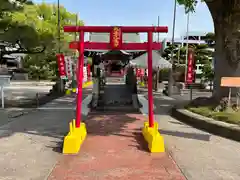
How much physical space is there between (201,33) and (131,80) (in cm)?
6207

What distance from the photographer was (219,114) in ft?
30.4

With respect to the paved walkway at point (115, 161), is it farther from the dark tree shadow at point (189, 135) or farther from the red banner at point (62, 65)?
the red banner at point (62, 65)

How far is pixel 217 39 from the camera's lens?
10859mm

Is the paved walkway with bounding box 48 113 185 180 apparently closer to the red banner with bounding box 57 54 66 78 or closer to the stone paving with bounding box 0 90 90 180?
the stone paving with bounding box 0 90 90 180

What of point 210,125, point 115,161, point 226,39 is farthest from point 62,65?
point 115,161

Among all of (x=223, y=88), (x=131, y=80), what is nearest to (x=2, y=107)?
(x=131, y=80)

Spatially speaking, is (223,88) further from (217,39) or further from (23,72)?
(23,72)

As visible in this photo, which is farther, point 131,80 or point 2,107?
point 131,80

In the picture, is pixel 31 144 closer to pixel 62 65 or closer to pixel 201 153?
pixel 201 153

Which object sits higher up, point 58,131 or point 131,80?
point 131,80

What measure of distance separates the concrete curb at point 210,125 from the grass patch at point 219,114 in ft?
0.71

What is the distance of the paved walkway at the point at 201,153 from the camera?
5160 millimetres

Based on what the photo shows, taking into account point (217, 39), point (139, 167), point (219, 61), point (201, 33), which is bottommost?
point (139, 167)

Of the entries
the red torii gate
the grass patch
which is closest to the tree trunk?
the grass patch
